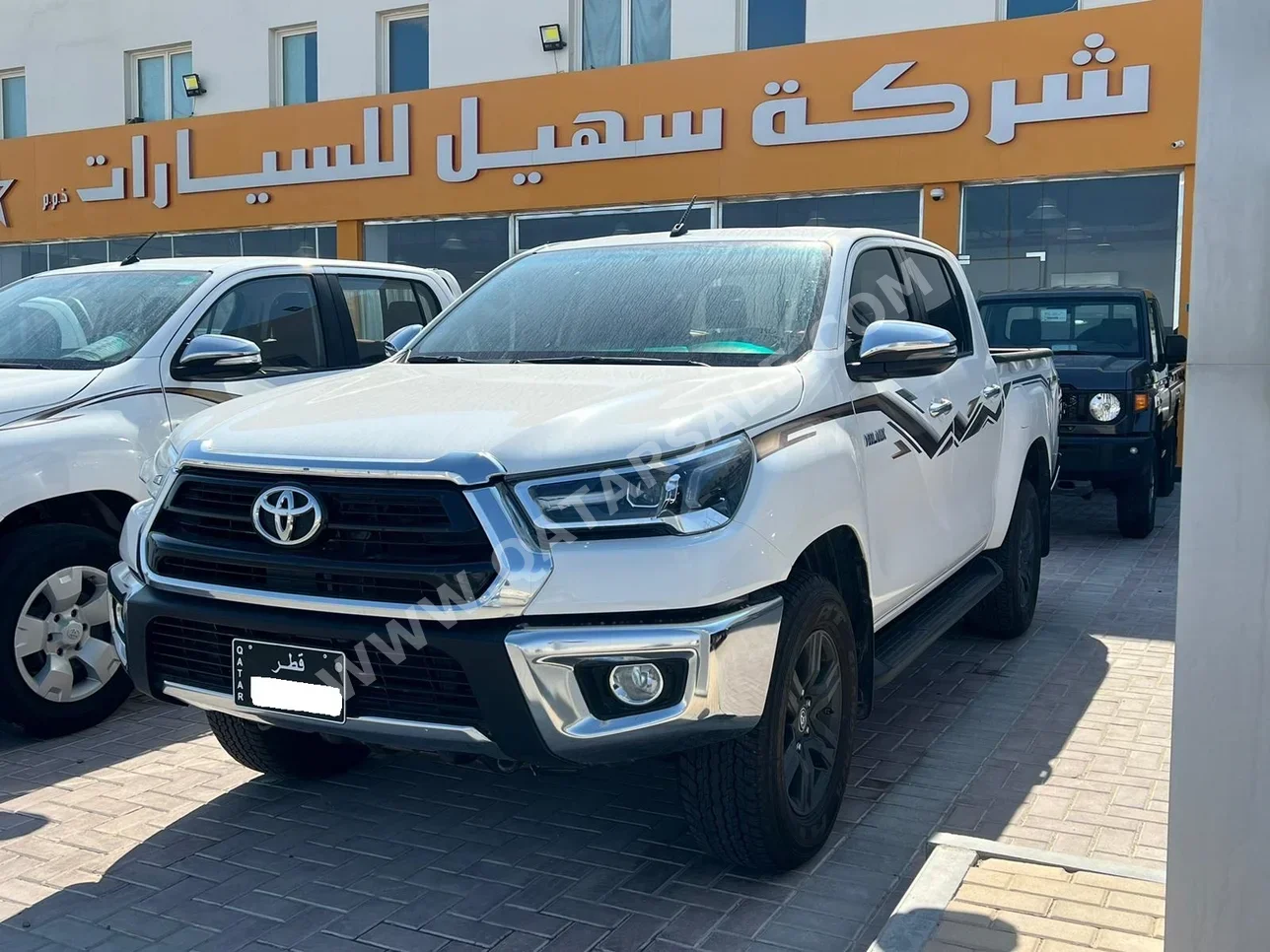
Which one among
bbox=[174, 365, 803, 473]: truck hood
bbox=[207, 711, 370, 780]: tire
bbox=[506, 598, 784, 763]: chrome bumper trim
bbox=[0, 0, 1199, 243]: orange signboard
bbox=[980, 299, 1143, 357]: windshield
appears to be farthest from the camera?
bbox=[0, 0, 1199, 243]: orange signboard

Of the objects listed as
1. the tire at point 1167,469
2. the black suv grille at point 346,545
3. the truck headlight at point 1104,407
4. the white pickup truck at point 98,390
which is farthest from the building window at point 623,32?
the black suv grille at point 346,545

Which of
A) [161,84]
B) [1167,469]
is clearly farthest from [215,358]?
[161,84]

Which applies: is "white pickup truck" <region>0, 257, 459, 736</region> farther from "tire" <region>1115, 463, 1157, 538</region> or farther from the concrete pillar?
"tire" <region>1115, 463, 1157, 538</region>

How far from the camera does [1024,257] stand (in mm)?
13500

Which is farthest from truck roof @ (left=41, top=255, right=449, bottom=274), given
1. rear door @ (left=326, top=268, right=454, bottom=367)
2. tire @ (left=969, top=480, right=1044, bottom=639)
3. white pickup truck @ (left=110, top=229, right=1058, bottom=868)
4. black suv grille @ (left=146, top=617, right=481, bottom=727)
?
tire @ (left=969, top=480, right=1044, bottom=639)

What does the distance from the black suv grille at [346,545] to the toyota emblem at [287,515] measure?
0.02 meters

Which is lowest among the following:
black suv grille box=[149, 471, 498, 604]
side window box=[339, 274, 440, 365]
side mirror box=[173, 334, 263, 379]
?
black suv grille box=[149, 471, 498, 604]

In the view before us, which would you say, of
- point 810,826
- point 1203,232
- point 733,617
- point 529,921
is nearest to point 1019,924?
point 810,826

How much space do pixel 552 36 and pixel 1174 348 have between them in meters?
9.19

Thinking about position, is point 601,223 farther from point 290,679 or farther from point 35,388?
point 290,679

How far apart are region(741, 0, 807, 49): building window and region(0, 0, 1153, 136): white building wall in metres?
0.17

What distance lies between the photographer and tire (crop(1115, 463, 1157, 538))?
31.7 feet

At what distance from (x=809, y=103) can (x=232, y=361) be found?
10.2 meters

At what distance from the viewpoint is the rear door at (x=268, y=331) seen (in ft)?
17.6
